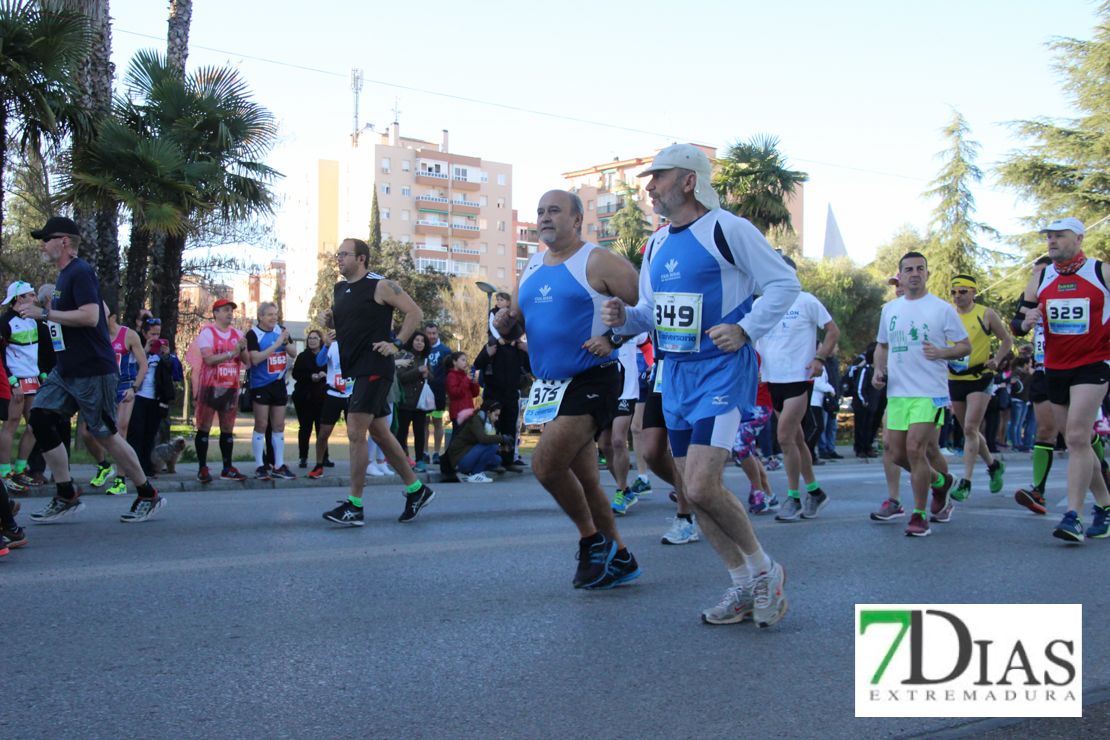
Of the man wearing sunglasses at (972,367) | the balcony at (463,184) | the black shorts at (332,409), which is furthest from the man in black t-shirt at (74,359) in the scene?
the balcony at (463,184)

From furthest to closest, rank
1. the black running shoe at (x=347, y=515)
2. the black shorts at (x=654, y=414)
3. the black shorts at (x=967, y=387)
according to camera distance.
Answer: the black shorts at (x=967, y=387) < the black running shoe at (x=347, y=515) < the black shorts at (x=654, y=414)

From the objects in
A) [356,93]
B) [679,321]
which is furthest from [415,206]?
[679,321]

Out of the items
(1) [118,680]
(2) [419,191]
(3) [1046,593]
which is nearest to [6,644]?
(1) [118,680]

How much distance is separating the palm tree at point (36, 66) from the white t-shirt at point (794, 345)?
10278 mm

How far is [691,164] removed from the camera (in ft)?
14.6

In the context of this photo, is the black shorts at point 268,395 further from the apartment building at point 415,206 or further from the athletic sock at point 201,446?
the apartment building at point 415,206

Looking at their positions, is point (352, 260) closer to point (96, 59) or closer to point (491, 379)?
point (491, 379)

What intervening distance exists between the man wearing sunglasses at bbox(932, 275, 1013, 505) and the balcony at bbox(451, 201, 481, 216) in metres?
85.6

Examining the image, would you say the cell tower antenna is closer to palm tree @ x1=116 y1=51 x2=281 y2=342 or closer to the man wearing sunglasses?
palm tree @ x1=116 y1=51 x2=281 y2=342

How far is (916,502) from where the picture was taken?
7352 mm

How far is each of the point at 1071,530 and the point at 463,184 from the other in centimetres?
9002

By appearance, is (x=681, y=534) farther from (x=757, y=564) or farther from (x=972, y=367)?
(x=972, y=367)

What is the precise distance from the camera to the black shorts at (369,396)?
7.36 m

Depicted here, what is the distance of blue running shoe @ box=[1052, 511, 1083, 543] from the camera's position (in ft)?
21.7
